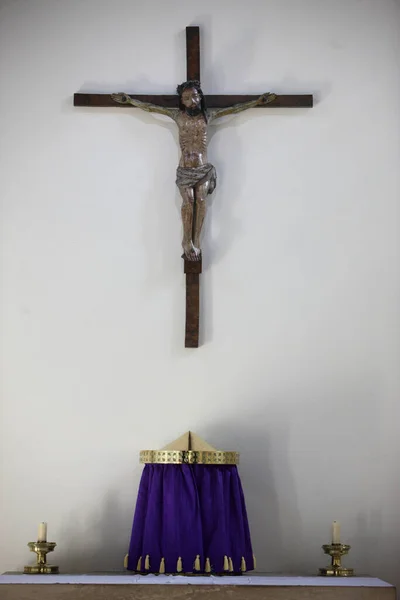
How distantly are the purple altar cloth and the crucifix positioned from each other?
30.7 inches

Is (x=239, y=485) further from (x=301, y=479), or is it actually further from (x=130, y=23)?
(x=130, y=23)

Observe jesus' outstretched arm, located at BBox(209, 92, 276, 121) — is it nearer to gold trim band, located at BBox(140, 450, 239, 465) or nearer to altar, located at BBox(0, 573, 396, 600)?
gold trim band, located at BBox(140, 450, 239, 465)

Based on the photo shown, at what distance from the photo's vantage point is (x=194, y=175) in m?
4.58

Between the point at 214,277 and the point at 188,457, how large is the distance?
105cm

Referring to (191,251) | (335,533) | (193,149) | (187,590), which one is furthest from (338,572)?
(193,149)

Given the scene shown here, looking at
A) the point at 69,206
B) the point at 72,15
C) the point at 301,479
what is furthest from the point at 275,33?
the point at 301,479

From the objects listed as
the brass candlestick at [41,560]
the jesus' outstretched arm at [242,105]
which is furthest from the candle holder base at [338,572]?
the jesus' outstretched arm at [242,105]

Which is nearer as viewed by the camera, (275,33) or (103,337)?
(103,337)

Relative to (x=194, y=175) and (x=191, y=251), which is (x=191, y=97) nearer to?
(x=194, y=175)

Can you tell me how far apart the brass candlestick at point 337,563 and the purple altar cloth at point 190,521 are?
33cm

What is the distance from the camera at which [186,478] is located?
3904 millimetres

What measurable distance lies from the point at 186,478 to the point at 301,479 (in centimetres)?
73

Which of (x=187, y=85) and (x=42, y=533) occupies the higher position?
(x=187, y=85)

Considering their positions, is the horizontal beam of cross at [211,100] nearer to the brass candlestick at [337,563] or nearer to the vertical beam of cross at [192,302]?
the vertical beam of cross at [192,302]
